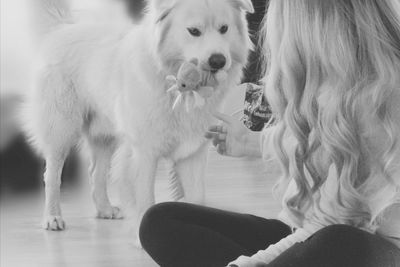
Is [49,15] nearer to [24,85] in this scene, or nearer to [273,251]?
[24,85]

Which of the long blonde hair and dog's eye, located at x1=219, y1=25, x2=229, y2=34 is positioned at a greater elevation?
the long blonde hair

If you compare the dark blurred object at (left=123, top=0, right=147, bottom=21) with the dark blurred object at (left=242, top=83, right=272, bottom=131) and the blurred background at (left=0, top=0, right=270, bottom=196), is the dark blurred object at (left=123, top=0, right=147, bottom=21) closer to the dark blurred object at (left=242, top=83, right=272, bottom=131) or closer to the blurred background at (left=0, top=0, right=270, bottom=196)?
the blurred background at (left=0, top=0, right=270, bottom=196)

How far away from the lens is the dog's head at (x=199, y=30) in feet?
7.53

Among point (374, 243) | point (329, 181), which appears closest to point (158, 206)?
point (329, 181)

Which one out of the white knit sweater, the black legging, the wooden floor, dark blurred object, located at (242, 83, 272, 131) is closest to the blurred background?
dark blurred object, located at (242, 83, 272, 131)

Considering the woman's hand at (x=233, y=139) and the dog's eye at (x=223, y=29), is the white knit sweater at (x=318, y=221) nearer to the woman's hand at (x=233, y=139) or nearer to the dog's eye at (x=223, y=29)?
the woman's hand at (x=233, y=139)

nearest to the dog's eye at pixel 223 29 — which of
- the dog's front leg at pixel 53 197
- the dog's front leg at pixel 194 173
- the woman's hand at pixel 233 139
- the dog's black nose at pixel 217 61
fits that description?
the dog's black nose at pixel 217 61

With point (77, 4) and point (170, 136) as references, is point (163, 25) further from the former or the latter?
point (77, 4)

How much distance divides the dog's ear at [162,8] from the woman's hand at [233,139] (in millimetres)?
795

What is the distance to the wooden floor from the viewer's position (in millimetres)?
2213

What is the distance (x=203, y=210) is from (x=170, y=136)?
900 millimetres

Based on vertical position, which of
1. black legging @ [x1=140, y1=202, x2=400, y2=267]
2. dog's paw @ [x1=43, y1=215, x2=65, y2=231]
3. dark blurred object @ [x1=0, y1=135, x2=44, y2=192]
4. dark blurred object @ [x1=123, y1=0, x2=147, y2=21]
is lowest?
dark blurred object @ [x1=0, y1=135, x2=44, y2=192]

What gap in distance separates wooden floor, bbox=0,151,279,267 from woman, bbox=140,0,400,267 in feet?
2.45

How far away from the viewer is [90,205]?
3.05 m
